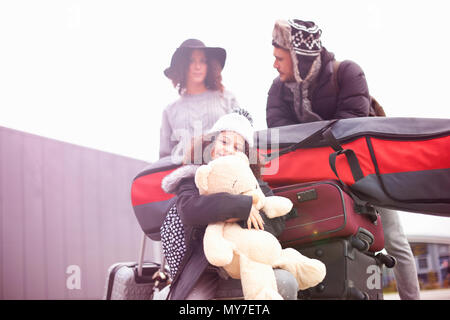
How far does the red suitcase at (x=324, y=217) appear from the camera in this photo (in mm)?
1163

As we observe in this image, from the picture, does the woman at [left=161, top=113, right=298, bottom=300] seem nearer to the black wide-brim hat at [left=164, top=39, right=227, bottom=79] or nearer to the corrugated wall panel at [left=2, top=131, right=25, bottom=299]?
the black wide-brim hat at [left=164, top=39, right=227, bottom=79]

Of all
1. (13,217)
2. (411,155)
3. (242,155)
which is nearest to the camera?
(242,155)

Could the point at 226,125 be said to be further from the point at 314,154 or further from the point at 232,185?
the point at 314,154

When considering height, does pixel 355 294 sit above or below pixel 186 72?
below

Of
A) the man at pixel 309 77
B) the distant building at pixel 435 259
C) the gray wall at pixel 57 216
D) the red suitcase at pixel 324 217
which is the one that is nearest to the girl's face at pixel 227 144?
the red suitcase at pixel 324 217

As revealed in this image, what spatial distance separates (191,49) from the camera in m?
2.05

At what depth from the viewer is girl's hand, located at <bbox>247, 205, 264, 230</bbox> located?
3.08 ft

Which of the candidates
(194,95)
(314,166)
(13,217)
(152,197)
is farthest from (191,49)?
(13,217)

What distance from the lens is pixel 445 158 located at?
119 centimetres

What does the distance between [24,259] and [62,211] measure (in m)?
0.43

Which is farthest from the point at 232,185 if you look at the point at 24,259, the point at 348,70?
the point at 24,259

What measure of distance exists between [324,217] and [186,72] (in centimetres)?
Answer: 119

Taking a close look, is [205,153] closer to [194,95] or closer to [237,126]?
[237,126]
